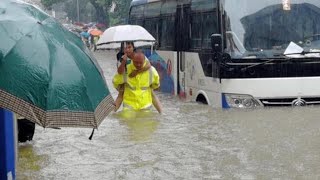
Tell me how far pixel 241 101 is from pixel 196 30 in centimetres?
232

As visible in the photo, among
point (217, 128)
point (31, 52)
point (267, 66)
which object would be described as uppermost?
point (31, 52)

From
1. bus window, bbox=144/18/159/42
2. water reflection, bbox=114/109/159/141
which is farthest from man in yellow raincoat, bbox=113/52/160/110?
bus window, bbox=144/18/159/42

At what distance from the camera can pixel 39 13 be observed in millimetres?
3807

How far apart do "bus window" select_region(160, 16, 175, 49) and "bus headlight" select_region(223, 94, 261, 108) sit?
12.4ft

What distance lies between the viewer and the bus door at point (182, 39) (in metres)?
11.8

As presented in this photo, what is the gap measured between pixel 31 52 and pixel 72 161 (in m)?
3.73

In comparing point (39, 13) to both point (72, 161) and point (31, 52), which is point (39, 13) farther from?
point (72, 161)

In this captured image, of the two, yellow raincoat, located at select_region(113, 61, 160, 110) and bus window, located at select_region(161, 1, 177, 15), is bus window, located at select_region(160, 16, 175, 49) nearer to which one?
bus window, located at select_region(161, 1, 177, 15)

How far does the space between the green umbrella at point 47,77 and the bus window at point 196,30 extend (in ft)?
24.1

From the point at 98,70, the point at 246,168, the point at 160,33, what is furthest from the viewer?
the point at 160,33

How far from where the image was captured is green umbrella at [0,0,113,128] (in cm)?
326

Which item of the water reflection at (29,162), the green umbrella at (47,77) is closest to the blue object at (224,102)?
the water reflection at (29,162)

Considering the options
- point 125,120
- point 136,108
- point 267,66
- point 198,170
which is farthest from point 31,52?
point 267,66

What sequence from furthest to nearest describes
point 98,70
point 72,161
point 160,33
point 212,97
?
point 160,33, point 212,97, point 72,161, point 98,70
